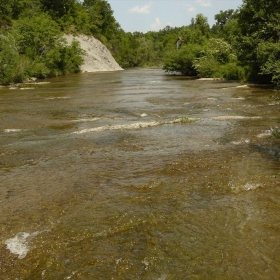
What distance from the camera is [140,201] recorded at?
690 cm

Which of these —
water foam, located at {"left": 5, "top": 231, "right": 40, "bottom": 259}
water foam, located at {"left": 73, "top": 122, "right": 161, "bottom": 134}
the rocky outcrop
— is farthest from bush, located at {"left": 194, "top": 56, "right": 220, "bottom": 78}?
water foam, located at {"left": 5, "top": 231, "right": 40, "bottom": 259}

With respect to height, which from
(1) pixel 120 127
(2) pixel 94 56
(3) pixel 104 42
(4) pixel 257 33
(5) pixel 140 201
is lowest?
(1) pixel 120 127

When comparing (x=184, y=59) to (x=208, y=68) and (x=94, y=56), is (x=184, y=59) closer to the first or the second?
(x=208, y=68)

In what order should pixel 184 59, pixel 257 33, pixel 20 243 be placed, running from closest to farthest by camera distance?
pixel 20 243 < pixel 257 33 < pixel 184 59

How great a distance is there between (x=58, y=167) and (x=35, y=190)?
1716mm

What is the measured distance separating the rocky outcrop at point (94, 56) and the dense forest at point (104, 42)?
187 centimetres

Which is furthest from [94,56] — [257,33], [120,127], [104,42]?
[120,127]

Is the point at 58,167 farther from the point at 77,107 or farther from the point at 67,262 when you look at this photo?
the point at 77,107

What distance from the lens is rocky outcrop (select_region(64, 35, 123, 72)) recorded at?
67812 millimetres

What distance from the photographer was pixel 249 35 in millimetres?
32344

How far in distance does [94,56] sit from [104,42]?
16.3 metres

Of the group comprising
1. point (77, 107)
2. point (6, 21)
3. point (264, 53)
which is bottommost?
point (77, 107)

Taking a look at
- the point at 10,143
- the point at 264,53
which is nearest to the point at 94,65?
the point at 264,53

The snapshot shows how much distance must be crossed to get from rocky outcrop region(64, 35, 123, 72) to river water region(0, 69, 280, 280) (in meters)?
55.0
